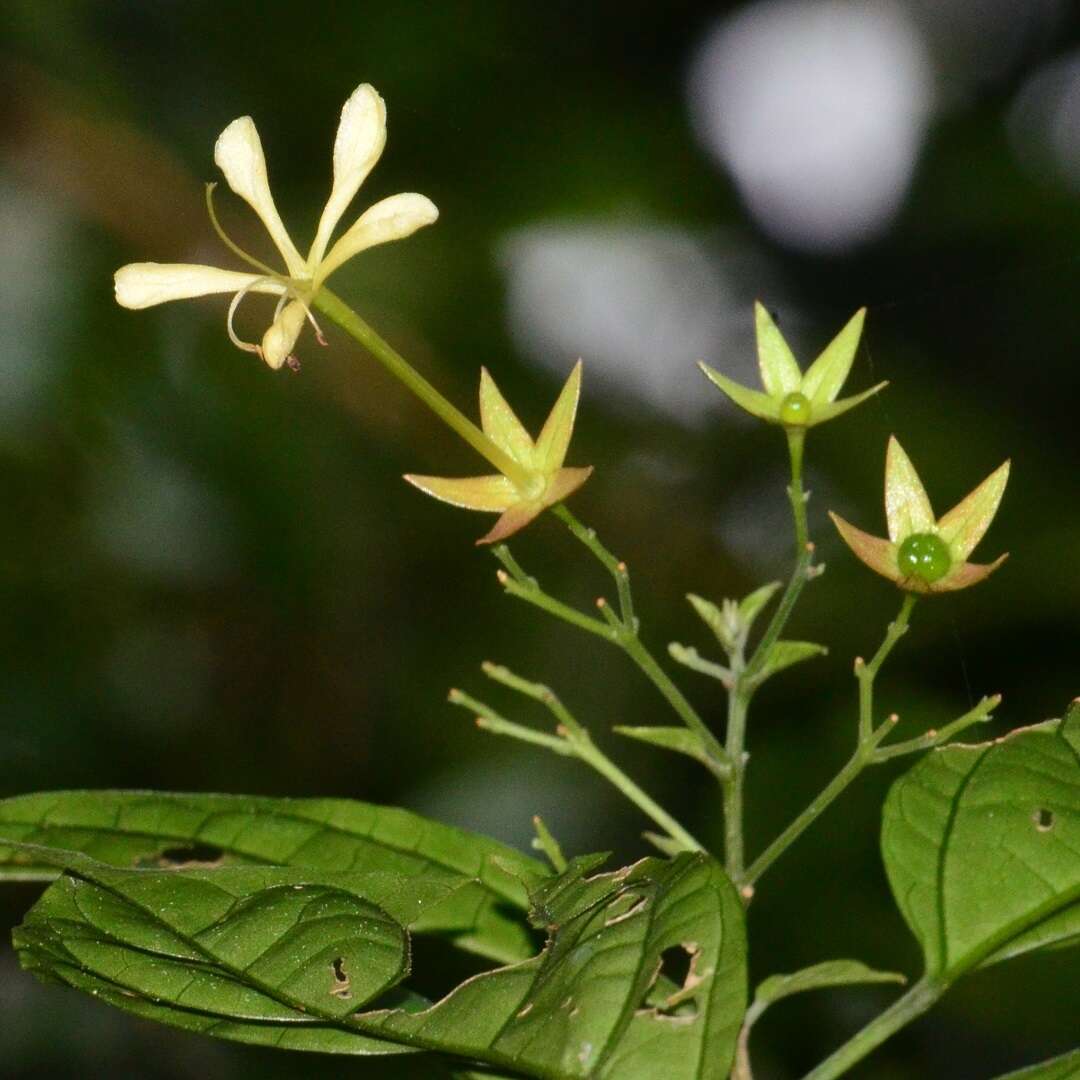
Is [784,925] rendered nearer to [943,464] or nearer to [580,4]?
[943,464]

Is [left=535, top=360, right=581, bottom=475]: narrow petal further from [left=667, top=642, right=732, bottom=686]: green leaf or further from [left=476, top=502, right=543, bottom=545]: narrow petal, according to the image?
[left=667, top=642, right=732, bottom=686]: green leaf

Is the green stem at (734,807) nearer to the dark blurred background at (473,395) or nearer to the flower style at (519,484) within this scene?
the flower style at (519,484)

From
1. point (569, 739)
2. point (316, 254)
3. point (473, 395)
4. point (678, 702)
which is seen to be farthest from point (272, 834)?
point (473, 395)

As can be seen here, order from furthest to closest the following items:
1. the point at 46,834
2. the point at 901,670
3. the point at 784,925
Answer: the point at 901,670 → the point at 784,925 → the point at 46,834

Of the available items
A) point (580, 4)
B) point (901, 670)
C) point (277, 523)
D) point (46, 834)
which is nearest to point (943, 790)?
point (46, 834)

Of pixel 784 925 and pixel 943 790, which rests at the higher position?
pixel 943 790

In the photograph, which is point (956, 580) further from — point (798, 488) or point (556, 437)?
point (556, 437)

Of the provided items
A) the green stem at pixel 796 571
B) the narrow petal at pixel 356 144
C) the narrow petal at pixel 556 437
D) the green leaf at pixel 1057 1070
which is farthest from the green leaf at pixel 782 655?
the narrow petal at pixel 356 144
